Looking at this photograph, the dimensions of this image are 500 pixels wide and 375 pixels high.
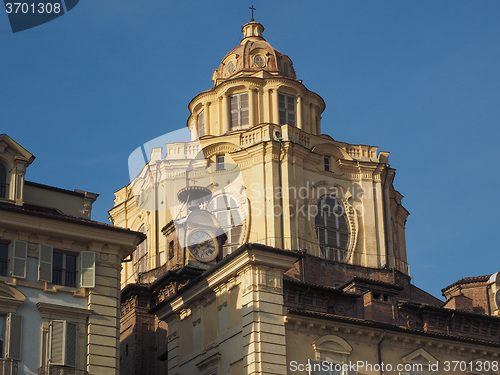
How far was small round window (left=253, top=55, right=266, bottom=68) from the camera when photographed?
67.8 metres

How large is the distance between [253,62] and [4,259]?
3362 cm

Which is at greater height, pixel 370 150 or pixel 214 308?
pixel 370 150

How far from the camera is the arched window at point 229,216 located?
194 feet

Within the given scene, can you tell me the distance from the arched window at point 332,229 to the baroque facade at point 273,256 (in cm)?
8

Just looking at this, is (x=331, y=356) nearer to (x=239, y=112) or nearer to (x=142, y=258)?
(x=142, y=258)

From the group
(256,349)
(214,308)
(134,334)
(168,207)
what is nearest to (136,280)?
(168,207)

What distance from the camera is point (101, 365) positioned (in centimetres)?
3659

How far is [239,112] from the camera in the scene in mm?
65375

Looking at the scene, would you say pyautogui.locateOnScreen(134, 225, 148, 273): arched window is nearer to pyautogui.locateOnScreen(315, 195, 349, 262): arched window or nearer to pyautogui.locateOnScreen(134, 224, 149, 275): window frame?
pyautogui.locateOnScreen(134, 224, 149, 275): window frame

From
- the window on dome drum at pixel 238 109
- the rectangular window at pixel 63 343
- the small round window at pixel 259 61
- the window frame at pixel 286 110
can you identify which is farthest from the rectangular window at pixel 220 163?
the rectangular window at pixel 63 343

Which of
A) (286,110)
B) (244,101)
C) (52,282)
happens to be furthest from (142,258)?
(52,282)

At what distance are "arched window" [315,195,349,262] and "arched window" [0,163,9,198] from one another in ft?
80.7

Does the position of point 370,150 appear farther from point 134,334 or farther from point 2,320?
point 2,320

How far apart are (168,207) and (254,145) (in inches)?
240
